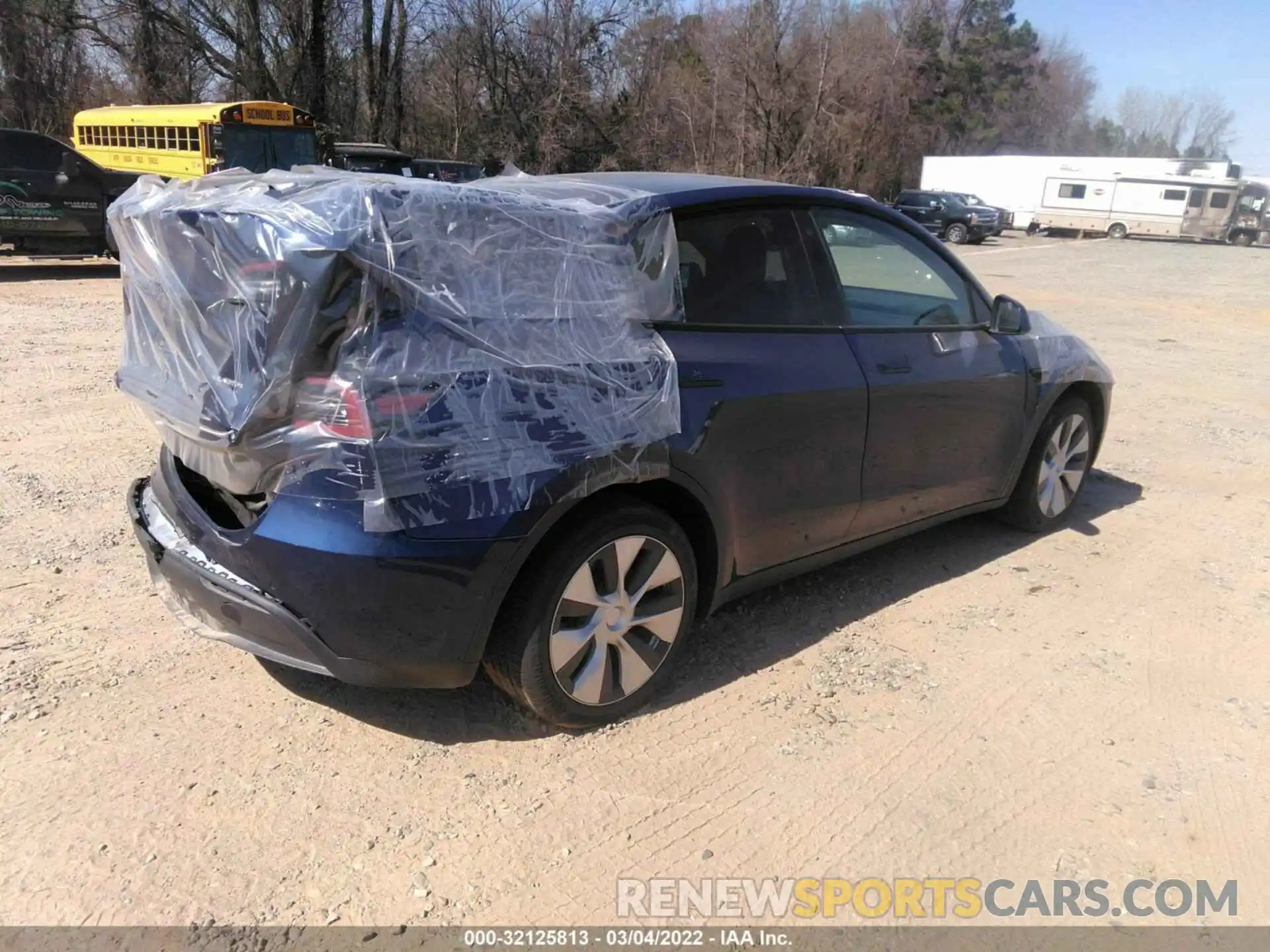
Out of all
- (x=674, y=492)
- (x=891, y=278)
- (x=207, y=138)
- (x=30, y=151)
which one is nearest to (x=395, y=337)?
(x=674, y=492)

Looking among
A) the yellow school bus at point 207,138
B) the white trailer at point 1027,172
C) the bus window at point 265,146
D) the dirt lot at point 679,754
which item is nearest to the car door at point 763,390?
the dirt lot at point 679,754

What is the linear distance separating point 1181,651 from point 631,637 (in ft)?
7.85

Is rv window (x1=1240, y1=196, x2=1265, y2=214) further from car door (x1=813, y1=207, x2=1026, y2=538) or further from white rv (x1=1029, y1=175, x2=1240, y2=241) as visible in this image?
car door (x1=813, y1=207, x2=1026, y2=538)

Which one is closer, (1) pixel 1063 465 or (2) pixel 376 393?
(2) pixel 376 393

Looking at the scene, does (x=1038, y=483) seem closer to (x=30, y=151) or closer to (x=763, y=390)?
(x=763, y=390)

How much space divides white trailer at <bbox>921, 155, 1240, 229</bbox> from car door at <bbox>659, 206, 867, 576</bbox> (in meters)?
40.1

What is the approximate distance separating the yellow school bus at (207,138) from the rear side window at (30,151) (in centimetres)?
558

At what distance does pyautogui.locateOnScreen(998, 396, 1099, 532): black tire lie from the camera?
4879mm

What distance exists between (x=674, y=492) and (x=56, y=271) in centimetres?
1434

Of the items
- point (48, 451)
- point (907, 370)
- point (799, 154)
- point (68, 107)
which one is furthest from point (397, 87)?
point (907, 370)

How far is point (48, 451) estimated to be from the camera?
5418 mm

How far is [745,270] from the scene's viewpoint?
3.40 metres

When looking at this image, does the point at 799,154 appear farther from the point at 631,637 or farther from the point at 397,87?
the point at 631,637

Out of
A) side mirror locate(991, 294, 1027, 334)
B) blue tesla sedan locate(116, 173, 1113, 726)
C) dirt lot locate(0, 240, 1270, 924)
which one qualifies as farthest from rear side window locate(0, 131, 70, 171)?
side mirror locate(991, 294, 1027, 334)
